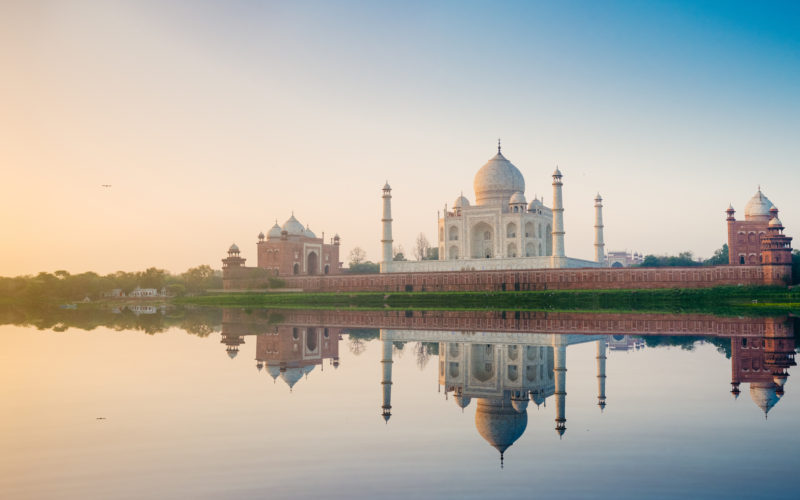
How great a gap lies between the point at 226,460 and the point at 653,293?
1118 inches

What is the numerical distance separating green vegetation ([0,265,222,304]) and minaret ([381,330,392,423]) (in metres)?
38.2

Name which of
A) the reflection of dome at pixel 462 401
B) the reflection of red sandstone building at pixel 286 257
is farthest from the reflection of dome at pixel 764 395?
the reflection of red sandstone building at pixel 286 257

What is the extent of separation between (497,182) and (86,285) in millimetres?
31677

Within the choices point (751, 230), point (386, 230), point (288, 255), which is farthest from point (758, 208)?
point (288, 255)

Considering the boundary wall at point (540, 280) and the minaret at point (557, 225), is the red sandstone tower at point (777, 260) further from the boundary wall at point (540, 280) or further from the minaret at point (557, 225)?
the minaret at point (557, 225)

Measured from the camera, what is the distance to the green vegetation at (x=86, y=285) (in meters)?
48.9

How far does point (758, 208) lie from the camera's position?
3888 cm

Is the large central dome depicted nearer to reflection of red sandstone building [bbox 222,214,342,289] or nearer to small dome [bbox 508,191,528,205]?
small dome [bbox 508,191,528,205]

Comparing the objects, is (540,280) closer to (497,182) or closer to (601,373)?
(497,182)

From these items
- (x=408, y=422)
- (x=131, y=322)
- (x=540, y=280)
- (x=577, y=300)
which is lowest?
(x=408, y=422)

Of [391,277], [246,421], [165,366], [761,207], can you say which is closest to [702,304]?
[761,207]

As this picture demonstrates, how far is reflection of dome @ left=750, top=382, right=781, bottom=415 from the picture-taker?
23.8 feet

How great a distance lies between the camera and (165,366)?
1148 cm

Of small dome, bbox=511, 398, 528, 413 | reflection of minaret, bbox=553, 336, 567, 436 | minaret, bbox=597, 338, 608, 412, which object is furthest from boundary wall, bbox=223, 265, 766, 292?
small dome, bbox=511, 398, 528, 413
